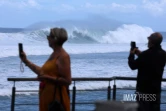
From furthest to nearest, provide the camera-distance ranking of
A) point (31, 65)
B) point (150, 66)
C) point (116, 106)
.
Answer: point (150, 66), point (31, 65), point (116, 106)

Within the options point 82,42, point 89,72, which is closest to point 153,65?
point 89,72

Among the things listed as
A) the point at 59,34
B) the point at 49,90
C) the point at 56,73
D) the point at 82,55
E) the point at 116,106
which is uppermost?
the point at 82,55

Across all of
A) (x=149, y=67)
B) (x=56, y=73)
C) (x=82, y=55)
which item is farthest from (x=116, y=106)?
(x=82, y=55)

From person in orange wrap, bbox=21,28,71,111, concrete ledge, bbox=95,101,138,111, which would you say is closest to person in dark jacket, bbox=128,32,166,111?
person in orange wrap, bbox=21,28,71,111

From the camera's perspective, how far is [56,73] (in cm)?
562

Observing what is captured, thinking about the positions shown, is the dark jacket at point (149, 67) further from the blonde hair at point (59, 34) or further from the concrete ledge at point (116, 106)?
the concrete ledge at point (116, 106)

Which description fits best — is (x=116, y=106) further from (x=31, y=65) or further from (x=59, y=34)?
(x=31, y=65)

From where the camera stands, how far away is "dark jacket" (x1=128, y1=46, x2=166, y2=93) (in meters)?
6.58

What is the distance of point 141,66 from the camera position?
21.6 feet

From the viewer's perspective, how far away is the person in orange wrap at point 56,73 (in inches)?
220

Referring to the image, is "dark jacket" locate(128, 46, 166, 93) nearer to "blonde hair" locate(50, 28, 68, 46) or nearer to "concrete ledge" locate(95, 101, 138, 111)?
"blonde hair" locate(50, 28, 68, 46)

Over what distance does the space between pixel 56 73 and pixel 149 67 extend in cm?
144

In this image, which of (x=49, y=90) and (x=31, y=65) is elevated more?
(x=31, y=65)

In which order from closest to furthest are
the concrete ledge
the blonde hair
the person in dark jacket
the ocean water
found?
the concrete ledge
the blonde hair
the person in dark jacket
the ocean water
